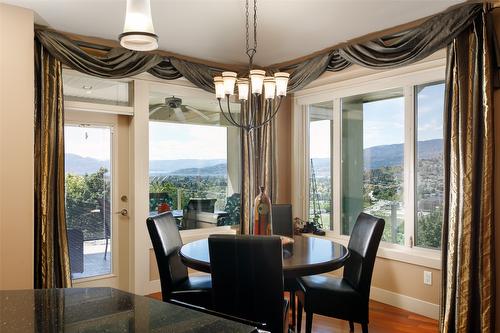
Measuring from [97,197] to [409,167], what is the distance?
10.1 feet

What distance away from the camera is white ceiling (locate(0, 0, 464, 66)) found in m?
3.08

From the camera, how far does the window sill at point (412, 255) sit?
11.7 ft

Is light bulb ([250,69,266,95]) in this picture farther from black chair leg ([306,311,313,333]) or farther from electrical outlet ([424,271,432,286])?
electrical outlet ([424,271,432,286])

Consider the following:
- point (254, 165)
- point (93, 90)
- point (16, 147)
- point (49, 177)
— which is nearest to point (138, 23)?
point (16, 147)

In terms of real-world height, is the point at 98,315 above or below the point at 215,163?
below

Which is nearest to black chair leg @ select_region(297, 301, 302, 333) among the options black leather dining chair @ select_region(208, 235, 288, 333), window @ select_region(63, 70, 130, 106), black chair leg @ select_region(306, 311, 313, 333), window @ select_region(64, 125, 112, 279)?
black chair leg @ select_region(306, 311, 313, 333)

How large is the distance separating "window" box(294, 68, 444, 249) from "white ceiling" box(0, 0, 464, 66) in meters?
0.70

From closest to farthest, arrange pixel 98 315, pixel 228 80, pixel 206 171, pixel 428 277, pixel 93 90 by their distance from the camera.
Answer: pixel 98 315 → pixel 228 80 → pixel 428 277 → pixel 93 90 → pixel 206 171

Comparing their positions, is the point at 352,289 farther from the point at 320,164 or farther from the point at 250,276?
the point at 320,164

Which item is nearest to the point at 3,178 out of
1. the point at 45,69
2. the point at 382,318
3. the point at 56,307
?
the point at 45,69

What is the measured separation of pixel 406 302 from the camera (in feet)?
12.4

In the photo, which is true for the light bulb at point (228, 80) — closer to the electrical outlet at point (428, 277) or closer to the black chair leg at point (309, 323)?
the black chair leg at point (309, 323)

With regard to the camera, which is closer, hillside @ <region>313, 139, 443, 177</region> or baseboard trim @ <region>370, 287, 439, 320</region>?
baseboard trim @ <region>370, 287, 439, 320</region>

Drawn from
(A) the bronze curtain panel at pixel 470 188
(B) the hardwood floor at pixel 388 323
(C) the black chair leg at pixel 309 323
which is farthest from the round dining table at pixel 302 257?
(A) the bronze curtain panel at pixel 470 188
